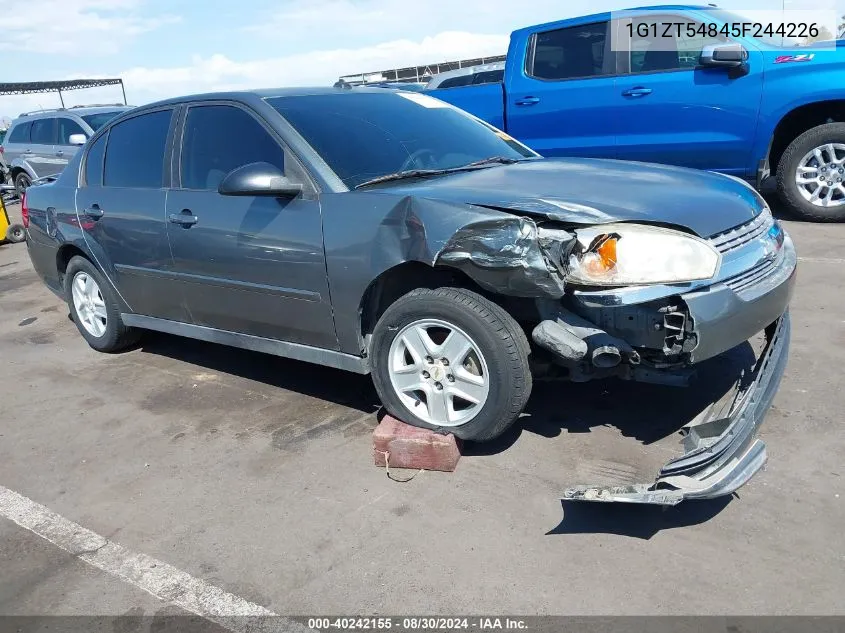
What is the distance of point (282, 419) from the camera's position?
4008mm

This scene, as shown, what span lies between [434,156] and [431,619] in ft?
7.98

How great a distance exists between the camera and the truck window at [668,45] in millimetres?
7191

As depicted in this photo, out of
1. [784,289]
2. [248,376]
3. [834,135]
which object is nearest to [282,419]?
[248,376]

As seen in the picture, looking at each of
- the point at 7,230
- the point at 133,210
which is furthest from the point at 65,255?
the point at 7,230

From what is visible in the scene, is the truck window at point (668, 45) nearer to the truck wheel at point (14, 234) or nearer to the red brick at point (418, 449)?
the red brick at point (418, 449)

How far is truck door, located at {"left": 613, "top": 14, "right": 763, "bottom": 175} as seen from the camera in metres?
6.97

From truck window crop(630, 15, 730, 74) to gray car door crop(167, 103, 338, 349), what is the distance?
4.75 metres

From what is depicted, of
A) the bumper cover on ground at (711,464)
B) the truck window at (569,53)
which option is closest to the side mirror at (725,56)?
the truck window at (569,53)

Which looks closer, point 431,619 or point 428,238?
point 431,619

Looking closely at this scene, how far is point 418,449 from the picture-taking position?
331cm

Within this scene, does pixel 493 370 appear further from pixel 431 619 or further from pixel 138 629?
pixel 138 629

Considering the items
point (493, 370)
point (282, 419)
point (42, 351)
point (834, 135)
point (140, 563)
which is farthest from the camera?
point (834, 135)

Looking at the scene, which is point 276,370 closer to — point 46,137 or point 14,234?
point 14,234

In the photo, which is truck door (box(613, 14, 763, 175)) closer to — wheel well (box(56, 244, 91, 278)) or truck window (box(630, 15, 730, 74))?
truck window (box(630, 15, 730, 74))
